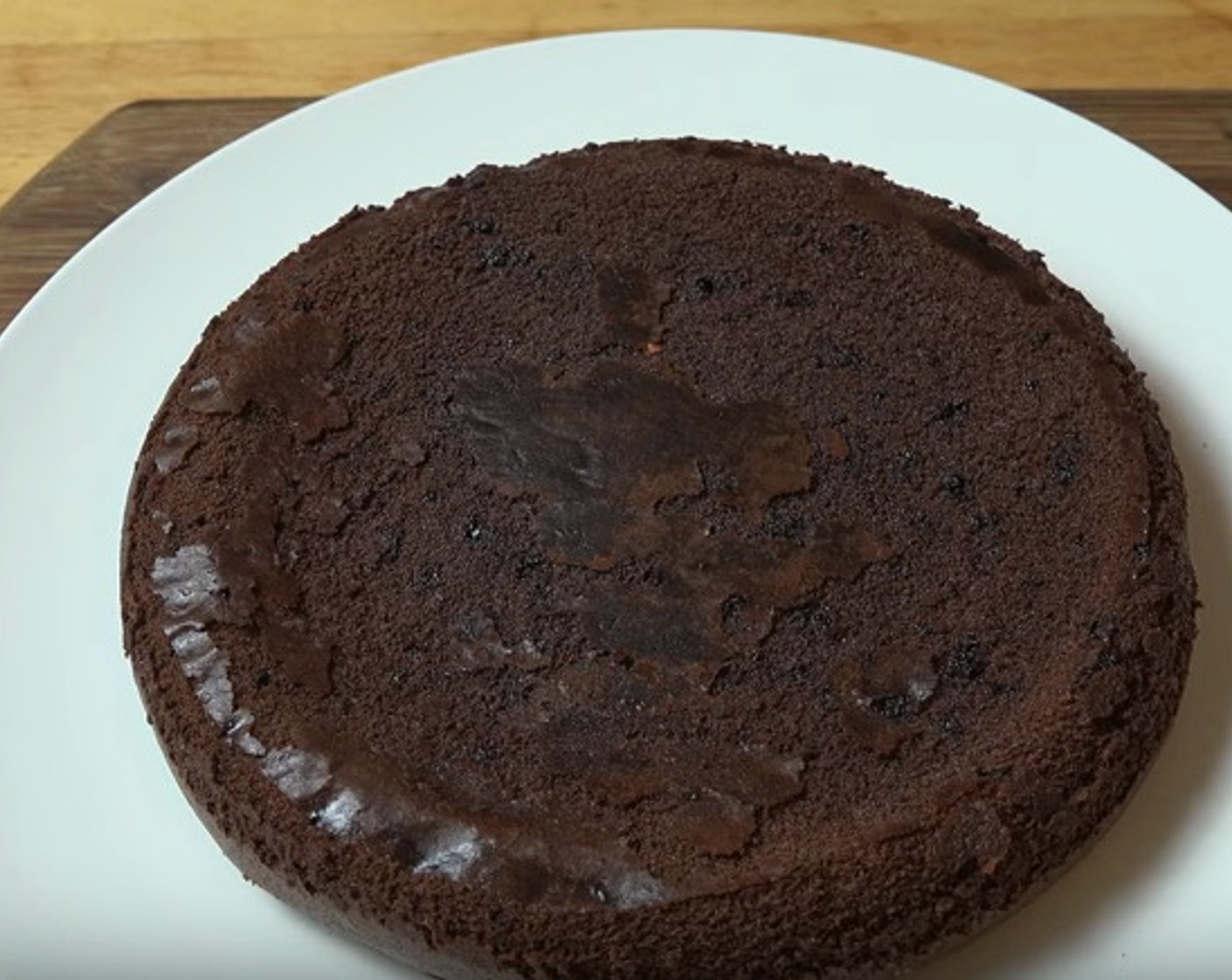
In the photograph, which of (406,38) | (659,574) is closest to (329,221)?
(406,38)

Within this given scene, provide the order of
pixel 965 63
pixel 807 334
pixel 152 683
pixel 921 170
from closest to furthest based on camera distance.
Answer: pixel 152 683
pixel 807 334
pixel 921 170
pixel 965 63

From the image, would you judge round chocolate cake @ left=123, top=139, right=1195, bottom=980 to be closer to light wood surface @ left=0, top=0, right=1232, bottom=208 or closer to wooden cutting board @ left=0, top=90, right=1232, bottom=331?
wooden cutting board @ left=0, top=90, right=1232, bottom=331

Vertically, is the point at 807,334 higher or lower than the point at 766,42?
lower

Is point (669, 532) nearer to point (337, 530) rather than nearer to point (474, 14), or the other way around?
point (337, 530)

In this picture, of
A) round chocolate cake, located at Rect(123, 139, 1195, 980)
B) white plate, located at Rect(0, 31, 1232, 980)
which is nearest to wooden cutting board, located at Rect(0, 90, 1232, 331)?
white plate, located at Rect(0, 31, 1232, 980)

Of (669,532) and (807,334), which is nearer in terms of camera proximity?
(669,532)

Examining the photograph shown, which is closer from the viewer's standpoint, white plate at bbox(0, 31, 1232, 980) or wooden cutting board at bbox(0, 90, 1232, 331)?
white plate at bbox(0, 31, 1232, 980)

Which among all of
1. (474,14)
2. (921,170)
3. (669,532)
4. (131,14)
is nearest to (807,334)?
(669,532)

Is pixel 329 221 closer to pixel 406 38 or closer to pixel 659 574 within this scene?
pixel 406 38
